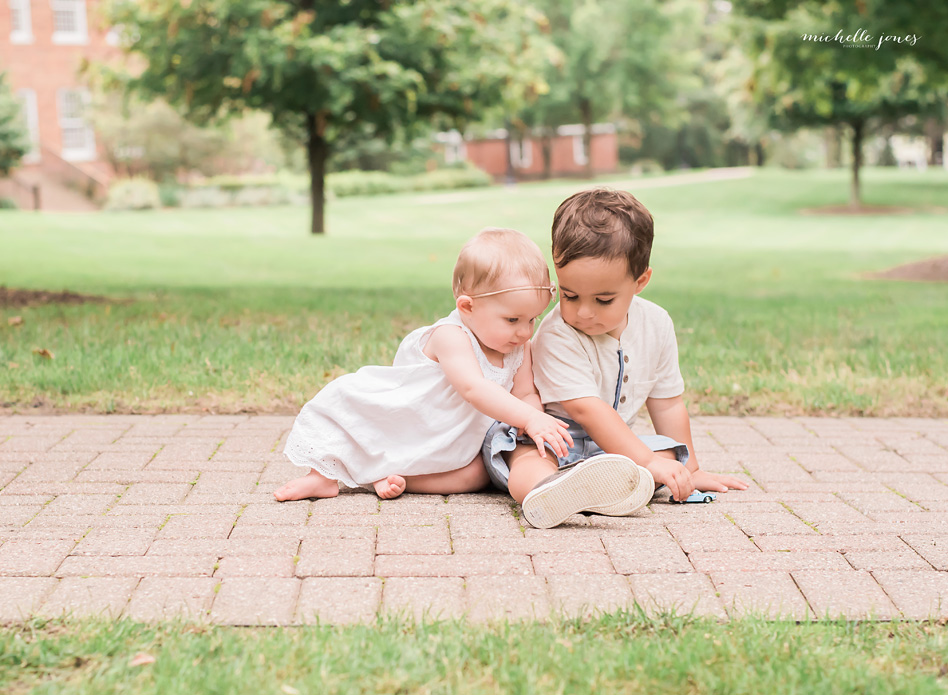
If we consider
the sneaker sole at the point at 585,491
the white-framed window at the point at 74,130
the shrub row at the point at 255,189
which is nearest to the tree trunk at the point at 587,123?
the shrub row at the point at 255,189

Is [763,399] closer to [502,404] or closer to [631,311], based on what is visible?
[631,311]

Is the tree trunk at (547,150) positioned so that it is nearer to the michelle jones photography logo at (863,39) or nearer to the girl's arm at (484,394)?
the michelle jones photography logo at (863,39)

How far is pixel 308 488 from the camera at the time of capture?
10.8 ft

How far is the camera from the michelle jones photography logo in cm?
1140

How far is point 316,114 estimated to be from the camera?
17.9m

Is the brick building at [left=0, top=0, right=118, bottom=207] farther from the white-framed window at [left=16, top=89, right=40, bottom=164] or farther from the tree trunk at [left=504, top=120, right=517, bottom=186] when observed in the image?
the tree trunk at [left=504, top=120, right=517, bottom=186]

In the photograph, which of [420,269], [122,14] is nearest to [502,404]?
[420,269]

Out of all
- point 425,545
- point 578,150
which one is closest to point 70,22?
point 578,150

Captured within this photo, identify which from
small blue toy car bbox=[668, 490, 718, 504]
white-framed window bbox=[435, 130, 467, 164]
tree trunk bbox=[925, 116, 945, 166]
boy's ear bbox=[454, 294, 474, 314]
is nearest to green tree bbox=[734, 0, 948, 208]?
small blue toy car bbox=[668, 490, 718, 504]

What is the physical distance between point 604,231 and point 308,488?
4.27 ft

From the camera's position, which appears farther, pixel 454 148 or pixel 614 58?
pixel 454 148

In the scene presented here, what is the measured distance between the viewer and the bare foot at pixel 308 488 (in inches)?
128

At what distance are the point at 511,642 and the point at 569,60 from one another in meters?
42.7

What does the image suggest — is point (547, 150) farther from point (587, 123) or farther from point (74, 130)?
point (74, 130)
